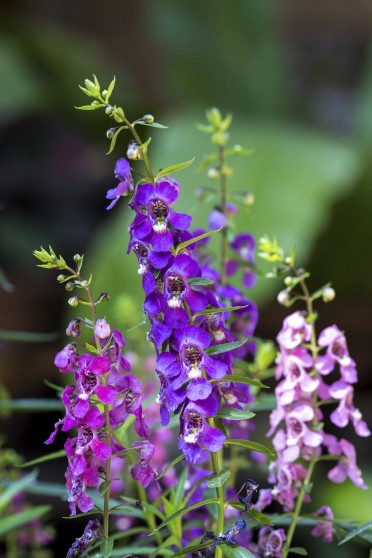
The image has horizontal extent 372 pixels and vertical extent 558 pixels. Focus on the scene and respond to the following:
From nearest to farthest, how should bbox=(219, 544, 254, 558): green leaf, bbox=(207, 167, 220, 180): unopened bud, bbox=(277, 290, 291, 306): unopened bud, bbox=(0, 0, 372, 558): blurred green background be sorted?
1. bbox=(219, 544, 254, 558): green leaf
2. bbox=(277, 290, 291, 306): unopened bud
3. bbox=(207, 167, 220, 180): unopened bud
4. bbox=(0, 0, 372, 558): blurred green background

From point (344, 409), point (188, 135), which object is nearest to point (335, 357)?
point (344, 409)

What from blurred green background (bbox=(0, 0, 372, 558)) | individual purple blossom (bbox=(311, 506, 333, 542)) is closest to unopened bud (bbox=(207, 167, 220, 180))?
individual purple blossom (bbox=(311, 506, 333, 542))

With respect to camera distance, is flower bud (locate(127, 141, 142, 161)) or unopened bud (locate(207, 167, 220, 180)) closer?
flower bud (locate(127, 141, 142, 161))

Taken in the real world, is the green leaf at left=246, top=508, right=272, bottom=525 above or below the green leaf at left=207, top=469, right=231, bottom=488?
below

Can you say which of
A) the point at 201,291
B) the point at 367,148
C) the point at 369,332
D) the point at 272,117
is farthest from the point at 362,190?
the point at 201,291

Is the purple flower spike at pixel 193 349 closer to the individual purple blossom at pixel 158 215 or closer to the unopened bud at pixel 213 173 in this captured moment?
the individual purple blossom at pixel 158 215

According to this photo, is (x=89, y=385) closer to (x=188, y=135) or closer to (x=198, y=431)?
(x=198, y=431)

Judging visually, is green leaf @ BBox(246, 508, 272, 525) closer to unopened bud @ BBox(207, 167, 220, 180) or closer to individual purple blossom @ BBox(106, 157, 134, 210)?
individual purple blossom @ BBox(106, 157, 134, 210)

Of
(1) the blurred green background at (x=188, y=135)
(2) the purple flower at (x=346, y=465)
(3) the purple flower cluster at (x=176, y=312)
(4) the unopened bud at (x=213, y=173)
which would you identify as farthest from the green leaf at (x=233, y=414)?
(1) the blurred green background at (x=188, y=135)

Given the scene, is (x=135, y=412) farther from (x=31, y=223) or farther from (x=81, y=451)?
(x=31, y=223)
